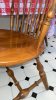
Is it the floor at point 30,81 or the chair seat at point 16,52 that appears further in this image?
the floor at point 30,81

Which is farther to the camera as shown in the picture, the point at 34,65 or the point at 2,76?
the point at 34,65

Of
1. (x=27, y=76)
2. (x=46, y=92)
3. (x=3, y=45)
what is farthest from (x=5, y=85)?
(x=3, y=45)

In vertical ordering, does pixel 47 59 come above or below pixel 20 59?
below

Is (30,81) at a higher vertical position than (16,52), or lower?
lower

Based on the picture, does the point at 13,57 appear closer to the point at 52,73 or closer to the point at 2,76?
the point at 2,76

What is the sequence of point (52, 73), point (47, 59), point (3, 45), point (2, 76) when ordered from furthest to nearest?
point (47, 59) → point (52, 73) → point (2, 76) → point (3, 45)

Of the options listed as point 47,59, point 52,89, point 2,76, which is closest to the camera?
point 52,89

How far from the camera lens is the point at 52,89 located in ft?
3.93

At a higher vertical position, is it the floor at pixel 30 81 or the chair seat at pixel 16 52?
the chair seat at pixel 16 52

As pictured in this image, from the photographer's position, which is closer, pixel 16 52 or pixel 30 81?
pixel 16 52

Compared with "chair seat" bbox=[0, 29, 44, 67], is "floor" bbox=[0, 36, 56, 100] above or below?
below

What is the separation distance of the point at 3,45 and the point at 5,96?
2.29ft

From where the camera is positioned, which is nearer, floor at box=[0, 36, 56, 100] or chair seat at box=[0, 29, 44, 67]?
chair seat at box=[0, 29, 44, 67]

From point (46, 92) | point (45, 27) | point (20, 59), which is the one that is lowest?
point (46, 92)
